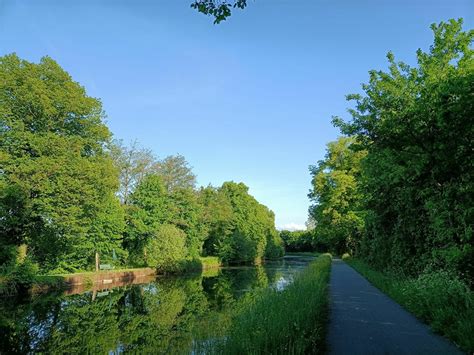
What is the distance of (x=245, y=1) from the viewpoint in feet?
17.3

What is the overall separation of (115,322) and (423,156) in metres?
12.0

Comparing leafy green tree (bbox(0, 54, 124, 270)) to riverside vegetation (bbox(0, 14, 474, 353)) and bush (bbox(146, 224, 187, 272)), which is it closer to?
riverside vegetation (bbox(0, 14, 474, 353))

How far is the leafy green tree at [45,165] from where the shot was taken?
75.4ft

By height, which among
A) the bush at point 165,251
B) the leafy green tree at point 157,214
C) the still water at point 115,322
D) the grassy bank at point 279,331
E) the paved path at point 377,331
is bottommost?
the still water at point 115,322

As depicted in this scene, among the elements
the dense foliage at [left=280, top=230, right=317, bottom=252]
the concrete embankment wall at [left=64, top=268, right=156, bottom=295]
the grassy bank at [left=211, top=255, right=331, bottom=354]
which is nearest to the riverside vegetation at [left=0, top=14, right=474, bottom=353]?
the grassy bank at [left=211, top=255, right=331, bottom=354]

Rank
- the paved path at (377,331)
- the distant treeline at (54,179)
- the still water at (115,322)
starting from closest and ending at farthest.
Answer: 1. the paved path at (377,331)
2. the still water at (115,322)
3. the distant treeline at (54,179)

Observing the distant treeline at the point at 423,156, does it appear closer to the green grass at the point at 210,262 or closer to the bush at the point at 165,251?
the bush at the point at 165,251

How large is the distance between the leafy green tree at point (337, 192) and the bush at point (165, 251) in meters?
15.9

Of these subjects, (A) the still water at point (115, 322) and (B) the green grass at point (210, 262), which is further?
(B) the green grass at point (210, 262)

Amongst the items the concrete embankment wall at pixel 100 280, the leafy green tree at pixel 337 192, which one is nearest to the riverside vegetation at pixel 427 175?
the concrete embankment wall at pixel 100 280

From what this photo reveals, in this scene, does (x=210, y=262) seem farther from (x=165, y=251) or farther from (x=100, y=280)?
(x=100, y=280)

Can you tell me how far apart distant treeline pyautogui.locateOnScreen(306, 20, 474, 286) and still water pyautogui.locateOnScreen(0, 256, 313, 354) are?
4.95 meters

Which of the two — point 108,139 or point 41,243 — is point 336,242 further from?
point 41,243

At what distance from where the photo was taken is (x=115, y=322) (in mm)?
14609
